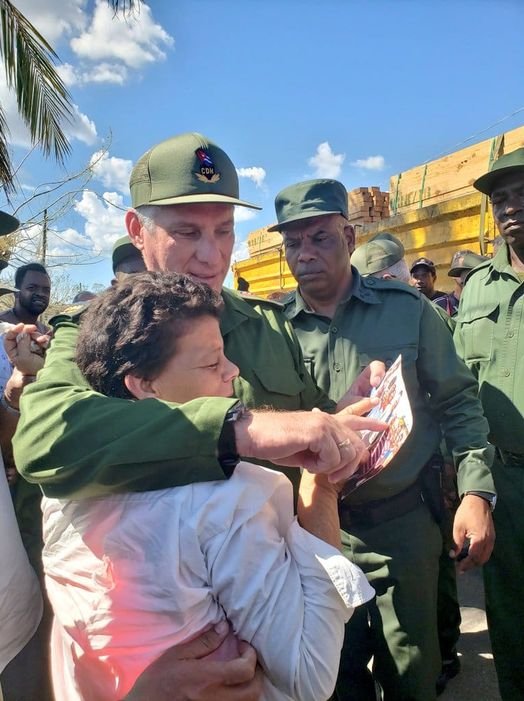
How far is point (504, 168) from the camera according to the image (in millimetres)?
2551

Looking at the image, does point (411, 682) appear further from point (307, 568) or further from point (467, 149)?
point (467, 149)

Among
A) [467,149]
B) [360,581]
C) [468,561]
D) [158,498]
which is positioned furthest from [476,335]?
[467,149]

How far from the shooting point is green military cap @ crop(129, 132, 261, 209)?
1541mm

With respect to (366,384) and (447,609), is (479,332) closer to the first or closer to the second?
(366,384)

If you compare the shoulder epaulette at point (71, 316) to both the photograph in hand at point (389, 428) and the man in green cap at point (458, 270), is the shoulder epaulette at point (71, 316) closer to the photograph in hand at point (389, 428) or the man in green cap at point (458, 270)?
the photograph in hand at point (389, 428)

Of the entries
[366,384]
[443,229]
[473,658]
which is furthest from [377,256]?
[366,384]

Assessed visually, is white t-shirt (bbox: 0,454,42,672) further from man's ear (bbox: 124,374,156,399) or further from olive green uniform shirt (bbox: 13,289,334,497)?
man's ear (bbox: 124,374,156,399)

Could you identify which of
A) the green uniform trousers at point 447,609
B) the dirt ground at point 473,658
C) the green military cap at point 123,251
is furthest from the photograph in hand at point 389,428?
the green military cap at point 123,251

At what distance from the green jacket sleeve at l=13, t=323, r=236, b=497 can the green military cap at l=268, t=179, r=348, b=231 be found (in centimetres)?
160

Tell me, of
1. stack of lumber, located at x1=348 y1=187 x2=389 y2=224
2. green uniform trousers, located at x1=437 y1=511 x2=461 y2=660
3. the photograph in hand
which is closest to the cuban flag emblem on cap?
the photograph in hand

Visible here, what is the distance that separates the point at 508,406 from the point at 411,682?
1219mm

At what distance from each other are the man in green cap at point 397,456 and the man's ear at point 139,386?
1221 millimetres

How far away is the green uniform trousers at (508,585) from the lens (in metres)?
2.33

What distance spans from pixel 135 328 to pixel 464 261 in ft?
12.2
